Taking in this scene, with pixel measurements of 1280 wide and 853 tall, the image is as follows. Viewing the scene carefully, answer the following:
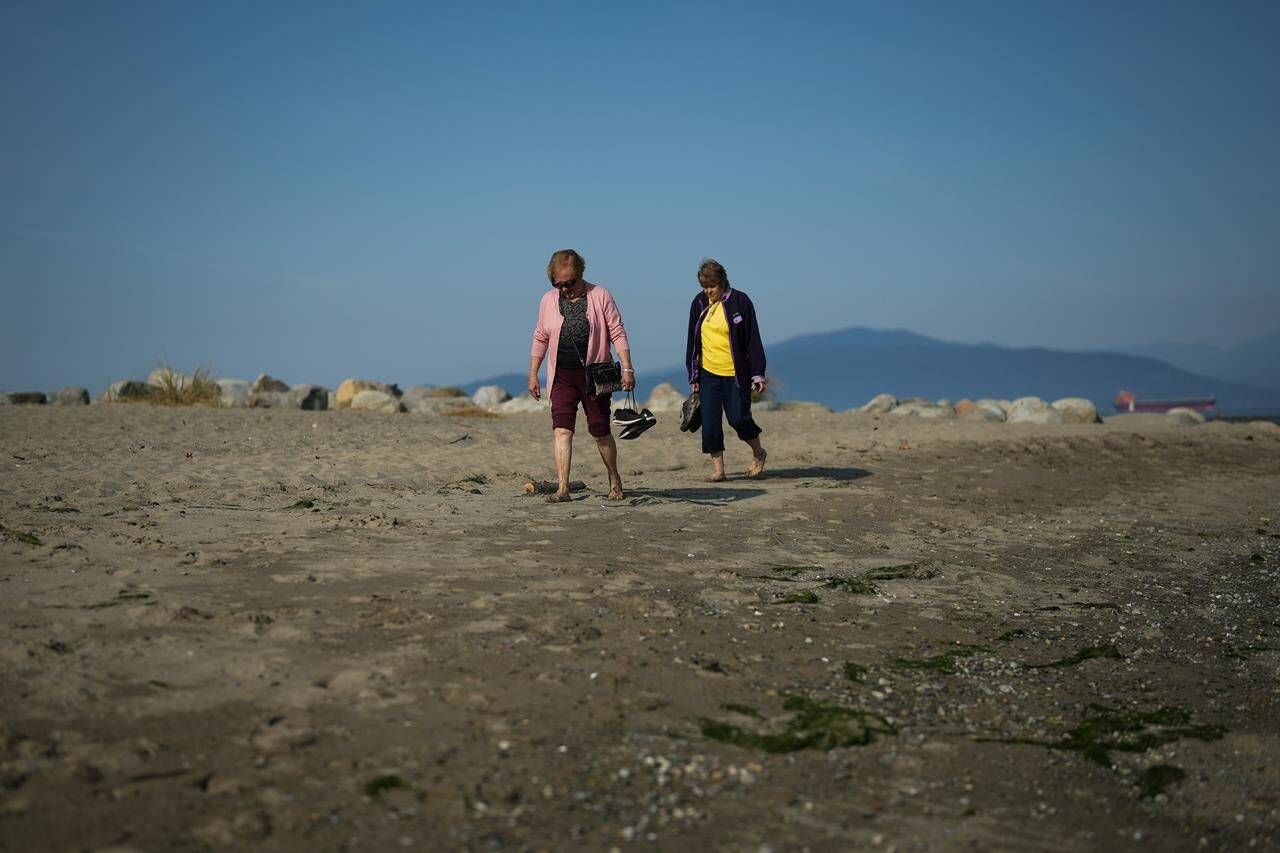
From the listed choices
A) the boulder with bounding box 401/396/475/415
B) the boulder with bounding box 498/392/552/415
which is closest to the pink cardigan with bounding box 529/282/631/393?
the boulder with bounding box 498/392/552/415

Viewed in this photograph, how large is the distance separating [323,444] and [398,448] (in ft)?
3.23

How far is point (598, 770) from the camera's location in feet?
12.1

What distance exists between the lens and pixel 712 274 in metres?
A: 10.5

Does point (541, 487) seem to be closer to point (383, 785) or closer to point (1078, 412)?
point (383, 785)

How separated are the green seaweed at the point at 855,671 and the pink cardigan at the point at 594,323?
159 inches

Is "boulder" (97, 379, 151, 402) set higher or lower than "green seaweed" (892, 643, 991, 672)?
higher

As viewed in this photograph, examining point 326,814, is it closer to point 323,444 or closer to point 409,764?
point 409,764

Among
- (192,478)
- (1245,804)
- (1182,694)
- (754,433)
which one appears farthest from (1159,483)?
(192,478)

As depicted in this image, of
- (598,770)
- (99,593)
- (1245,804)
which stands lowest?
(1245,804)

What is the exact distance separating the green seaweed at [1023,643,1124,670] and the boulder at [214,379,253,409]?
16095 mm

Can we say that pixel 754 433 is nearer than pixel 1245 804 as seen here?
No

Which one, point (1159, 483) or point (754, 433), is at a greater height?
point (754, 433)

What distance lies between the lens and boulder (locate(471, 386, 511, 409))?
87.5ft

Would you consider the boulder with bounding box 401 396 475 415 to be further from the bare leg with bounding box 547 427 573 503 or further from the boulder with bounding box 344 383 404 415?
the bare leg with bounding box 547 427 573 503
